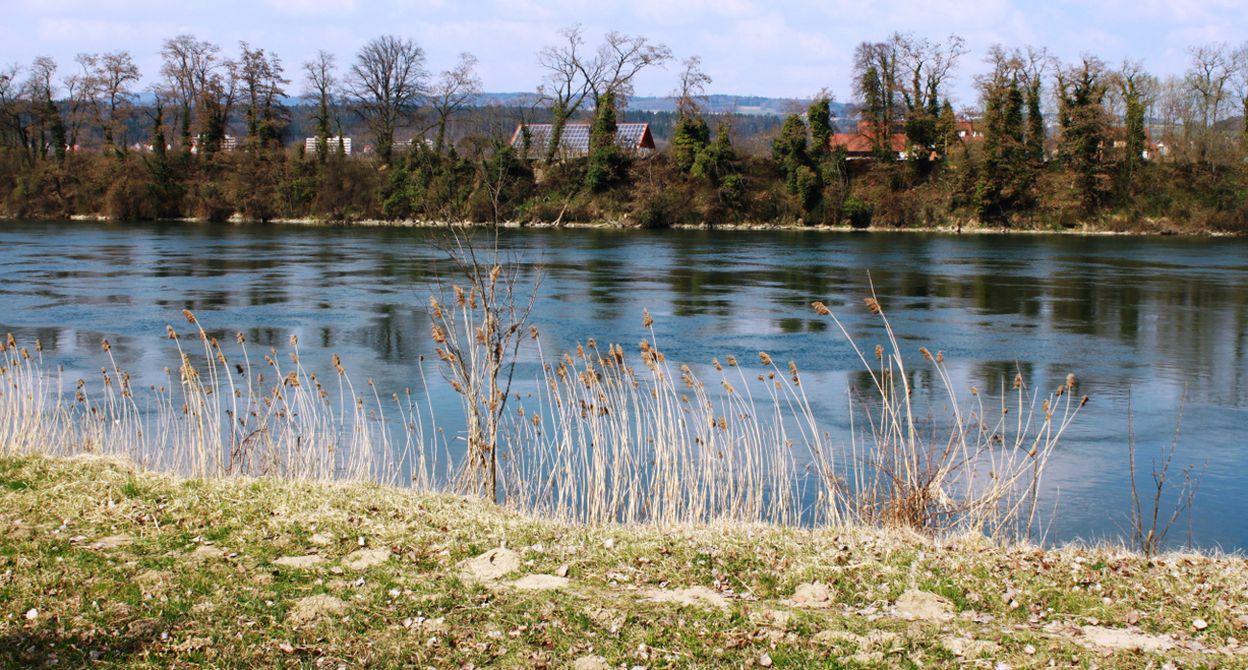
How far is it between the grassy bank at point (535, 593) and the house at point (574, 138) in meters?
63.8

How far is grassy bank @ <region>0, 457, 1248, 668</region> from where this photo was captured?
4.92 m

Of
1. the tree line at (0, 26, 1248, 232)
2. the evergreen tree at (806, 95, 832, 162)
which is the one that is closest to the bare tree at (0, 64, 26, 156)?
the tree line at (0, 26, 1248, 232)

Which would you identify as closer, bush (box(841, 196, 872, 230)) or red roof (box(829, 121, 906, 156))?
bush (box(841, 196, 872, 230))

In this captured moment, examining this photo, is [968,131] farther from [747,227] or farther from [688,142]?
[688,142]

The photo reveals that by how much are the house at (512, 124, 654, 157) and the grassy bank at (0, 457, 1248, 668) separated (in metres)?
63.8

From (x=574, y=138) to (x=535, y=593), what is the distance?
6903cm

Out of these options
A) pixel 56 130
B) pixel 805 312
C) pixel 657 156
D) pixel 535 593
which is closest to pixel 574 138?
pixel 657 156

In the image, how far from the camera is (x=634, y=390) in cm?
972

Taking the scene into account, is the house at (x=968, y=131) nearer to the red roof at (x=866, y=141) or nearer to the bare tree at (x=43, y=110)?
the red roof at (x=866, y=141)

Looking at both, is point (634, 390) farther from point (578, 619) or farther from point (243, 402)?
point (243, 402)

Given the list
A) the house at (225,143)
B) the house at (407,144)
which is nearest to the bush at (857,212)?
the house at (407,144)

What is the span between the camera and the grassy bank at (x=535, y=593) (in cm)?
492

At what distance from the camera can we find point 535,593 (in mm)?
5715

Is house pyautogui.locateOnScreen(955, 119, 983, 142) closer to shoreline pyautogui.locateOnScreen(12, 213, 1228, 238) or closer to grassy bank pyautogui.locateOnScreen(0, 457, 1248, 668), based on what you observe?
shoreline pyautogui.locateOnScreen(12, 213, 1228, 238)
